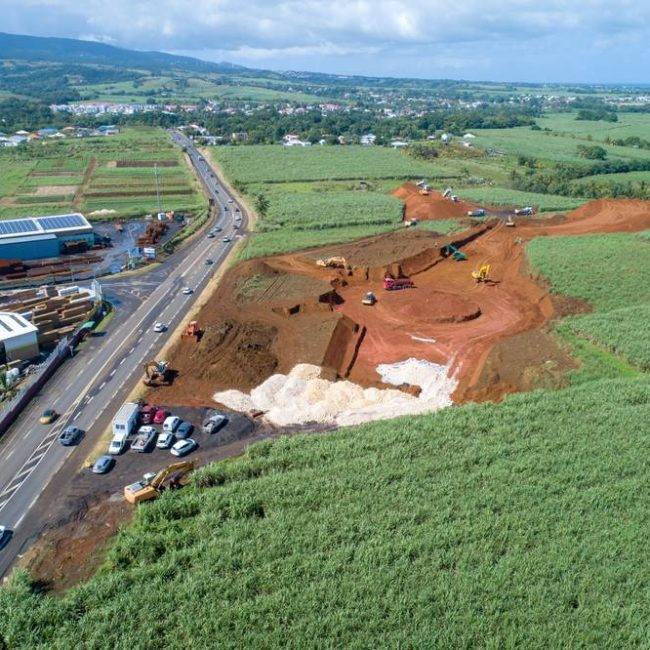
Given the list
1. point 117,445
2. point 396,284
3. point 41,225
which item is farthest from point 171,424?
point 41,225

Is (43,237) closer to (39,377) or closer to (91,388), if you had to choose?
(39,377)

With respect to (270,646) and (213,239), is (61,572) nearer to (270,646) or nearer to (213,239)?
(270,646)

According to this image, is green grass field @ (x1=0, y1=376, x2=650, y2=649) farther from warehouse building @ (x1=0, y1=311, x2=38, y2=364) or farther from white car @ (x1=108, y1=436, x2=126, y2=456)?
warehouse building @ (x1=0, y1=311, x2=38, y2=364)

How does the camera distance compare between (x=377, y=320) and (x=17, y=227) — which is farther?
(x=17, y=227)

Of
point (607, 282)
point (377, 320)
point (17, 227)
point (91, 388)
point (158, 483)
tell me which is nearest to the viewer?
point (158, 483)

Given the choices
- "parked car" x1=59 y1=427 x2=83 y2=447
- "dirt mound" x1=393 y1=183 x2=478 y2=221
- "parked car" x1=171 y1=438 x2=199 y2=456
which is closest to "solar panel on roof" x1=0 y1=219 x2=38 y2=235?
"parked car" x1=59 y1=427 x2=83 y2=447

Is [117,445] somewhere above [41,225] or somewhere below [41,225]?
below

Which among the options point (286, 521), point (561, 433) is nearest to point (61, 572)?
point (286, 521)
